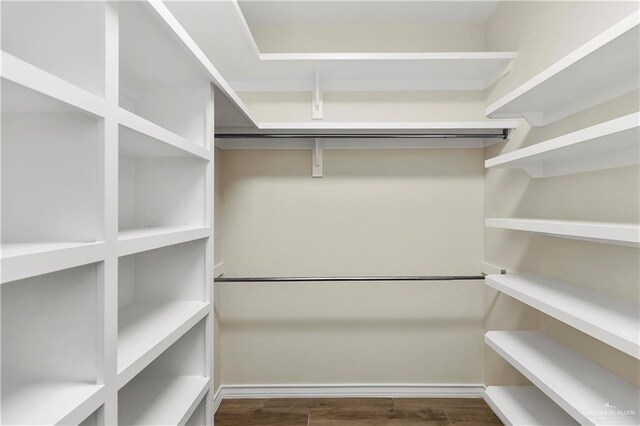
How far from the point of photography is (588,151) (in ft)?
4.05

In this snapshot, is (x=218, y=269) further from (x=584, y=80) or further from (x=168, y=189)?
(x=584, y=80)

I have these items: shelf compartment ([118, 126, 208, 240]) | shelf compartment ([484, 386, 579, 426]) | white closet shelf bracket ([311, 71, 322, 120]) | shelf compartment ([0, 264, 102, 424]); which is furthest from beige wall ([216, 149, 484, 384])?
shelf compartment ([0, 264, 102, 424])

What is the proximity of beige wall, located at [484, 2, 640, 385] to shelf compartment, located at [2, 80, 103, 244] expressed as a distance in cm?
150

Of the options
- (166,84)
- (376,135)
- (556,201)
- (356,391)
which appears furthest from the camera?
(356,391)

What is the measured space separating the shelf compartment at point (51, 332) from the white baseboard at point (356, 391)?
1694 millimetres

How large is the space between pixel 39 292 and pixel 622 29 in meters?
1.36

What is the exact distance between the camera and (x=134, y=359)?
0.85 m

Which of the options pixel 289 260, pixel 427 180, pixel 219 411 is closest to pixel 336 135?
pixel 427 180

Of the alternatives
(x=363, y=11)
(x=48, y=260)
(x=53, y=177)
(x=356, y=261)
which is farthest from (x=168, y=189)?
(x=363, y=11)

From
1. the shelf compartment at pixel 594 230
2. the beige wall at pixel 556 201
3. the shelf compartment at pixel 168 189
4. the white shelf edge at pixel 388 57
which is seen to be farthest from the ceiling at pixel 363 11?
the shelf compartment at pixel 594 230

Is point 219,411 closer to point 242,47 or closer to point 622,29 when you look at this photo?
point 242,47

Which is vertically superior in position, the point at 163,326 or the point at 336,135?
the point at 336,135

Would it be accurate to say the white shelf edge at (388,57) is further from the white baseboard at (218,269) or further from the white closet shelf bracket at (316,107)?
the white baseboard at (218,269)

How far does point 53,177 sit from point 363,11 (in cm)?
193
